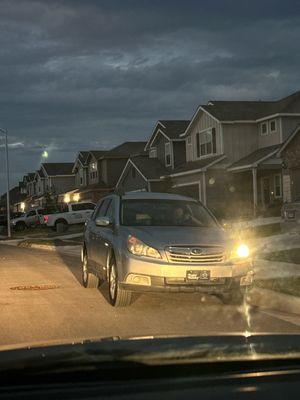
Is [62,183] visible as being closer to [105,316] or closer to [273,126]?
[273,126]

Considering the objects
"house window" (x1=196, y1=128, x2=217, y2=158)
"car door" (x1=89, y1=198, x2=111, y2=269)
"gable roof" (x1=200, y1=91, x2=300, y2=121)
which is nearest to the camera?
"car door" (x1=89, y1=198, x2=111, y2=269)

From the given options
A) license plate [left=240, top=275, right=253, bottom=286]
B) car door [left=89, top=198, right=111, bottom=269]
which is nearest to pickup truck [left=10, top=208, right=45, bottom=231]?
car door [left=89, top=198, right=111, bottom=269]

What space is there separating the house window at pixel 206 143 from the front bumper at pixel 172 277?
97.5 feet

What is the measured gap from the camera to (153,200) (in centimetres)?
1077

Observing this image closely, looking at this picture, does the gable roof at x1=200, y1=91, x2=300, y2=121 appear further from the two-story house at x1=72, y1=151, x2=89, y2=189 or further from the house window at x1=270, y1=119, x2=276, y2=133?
the two-story house at x1=72, y1=151, x2=89, y2=189

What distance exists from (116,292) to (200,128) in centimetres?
3156

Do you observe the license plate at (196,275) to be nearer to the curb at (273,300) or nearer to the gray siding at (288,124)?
the curb at (273,300)

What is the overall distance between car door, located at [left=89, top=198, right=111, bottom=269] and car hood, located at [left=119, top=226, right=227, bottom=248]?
3.74 feet

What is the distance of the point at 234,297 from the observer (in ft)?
31.0

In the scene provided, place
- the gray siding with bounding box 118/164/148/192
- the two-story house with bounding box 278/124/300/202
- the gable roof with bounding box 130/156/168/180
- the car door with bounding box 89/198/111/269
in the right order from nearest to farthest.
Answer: the car door with bounding box 89/198/111/269
the two-story house with bounding box 278/124/300/202
the gable roof with bounding box 130/156/168/180
the gray siding with bounding box 118/164/148/192

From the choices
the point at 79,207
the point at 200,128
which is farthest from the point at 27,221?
the point at 200,128

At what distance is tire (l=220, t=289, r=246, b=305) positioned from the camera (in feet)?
30.5

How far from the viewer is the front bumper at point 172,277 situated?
888 cm

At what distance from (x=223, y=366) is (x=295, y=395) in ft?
1.18
